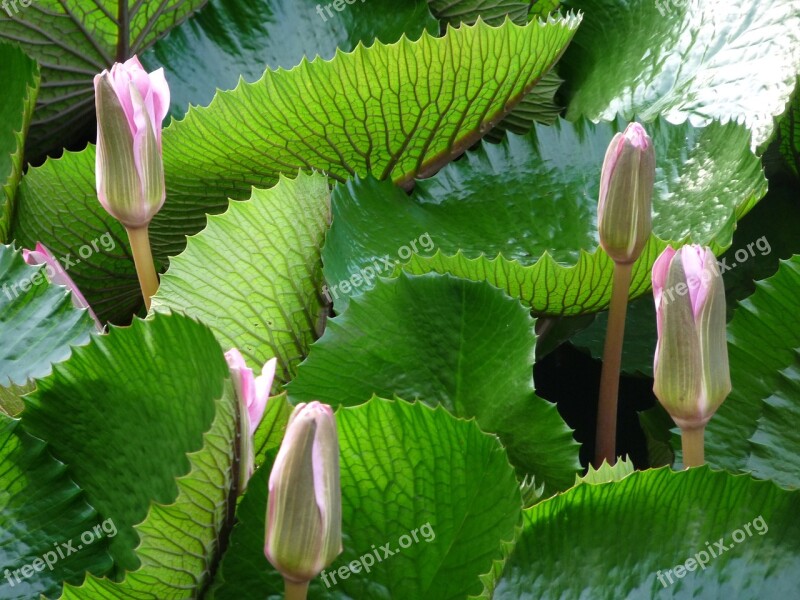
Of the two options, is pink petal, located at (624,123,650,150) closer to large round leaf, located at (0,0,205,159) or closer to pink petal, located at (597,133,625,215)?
pink petal, located at (597,133,625,215)

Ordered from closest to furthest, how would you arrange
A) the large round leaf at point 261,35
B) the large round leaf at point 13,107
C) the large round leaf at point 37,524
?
the large round leaf at point 37,524, the large round leaf at point 13,107, the large round leaf at point 261,35

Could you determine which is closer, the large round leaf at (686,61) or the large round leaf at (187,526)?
the large round leaf at (187,526)

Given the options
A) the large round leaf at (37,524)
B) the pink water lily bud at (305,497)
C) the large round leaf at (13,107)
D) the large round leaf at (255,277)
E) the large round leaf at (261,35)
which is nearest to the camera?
the pink water lily bud at (305,497)

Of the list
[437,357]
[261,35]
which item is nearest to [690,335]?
[437,357]

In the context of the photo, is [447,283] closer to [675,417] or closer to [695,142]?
[675,417]

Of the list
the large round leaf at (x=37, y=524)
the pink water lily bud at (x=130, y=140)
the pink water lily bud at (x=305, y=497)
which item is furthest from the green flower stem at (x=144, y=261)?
the pink water lily bud at (x=305, y=497)

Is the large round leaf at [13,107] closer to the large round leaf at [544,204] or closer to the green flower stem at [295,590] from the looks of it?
the large round leaf at [544,204]

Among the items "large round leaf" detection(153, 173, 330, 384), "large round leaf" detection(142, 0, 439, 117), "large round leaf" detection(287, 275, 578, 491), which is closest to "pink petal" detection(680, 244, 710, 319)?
"large round leaf" detection(287, 275, 578, 491)

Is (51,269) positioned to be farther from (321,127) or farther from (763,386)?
(763,386)
